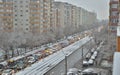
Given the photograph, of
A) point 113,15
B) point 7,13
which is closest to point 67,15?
point 7,13

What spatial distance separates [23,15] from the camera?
1754 inches

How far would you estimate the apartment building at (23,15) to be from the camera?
43.1 metres

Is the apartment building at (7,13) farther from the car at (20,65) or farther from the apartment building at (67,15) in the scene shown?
the car at (20,65)

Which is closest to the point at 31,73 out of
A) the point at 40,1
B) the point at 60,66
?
the point at 60,66

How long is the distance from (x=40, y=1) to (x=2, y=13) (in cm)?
A: 703

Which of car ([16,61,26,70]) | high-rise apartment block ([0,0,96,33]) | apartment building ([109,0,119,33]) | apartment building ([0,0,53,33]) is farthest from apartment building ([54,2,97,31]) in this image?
car ([16,61,26,70])

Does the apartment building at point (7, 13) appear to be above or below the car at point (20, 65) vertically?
above

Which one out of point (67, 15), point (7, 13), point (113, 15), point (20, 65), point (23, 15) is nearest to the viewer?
point (20, 65)

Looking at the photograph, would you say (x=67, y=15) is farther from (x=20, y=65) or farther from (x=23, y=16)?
(x=20, y=65)

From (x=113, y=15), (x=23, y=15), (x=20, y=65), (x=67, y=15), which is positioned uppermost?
(x=67, y=15)

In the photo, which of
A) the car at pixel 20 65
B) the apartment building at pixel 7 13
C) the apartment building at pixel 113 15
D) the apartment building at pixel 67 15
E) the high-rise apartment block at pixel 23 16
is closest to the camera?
the car at pixel 20 65

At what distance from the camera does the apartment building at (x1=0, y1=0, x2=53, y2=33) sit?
43094 mm

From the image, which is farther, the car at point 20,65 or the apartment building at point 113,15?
the apartment building at point 113,15

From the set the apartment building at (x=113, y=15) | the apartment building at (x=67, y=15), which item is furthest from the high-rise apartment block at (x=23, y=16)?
the apartment building at (x=113, y=15)
